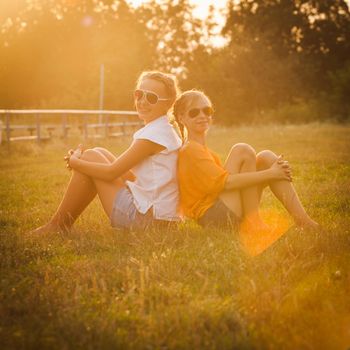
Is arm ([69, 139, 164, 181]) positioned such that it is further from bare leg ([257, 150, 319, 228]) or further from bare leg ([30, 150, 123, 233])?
bare leg ([257, 150, 319, 228])

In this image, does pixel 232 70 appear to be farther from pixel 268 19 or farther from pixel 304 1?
pixel 304 1

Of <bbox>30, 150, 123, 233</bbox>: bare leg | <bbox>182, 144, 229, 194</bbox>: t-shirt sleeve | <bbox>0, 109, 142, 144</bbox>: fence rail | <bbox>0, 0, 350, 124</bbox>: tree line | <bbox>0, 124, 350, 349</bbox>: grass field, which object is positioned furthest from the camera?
<bbox>0, 0, 350, 124</bbox>: tree line

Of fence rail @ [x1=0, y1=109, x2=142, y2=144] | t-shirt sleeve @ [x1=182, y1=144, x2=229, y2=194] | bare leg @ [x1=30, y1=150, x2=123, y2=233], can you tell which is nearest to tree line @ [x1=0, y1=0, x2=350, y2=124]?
fence rail @ [x1=0, y1=109, x2=142, y2=144]

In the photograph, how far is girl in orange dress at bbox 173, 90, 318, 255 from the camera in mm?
4539

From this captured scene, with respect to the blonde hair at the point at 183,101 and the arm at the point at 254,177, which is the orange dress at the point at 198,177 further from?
the blonde hair at the point at 183,101

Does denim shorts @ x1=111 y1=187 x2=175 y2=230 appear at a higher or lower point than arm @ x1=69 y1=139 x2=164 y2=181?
lower

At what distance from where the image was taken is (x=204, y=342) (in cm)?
262

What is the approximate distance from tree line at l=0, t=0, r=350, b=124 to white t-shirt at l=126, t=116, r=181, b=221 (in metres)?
29.9

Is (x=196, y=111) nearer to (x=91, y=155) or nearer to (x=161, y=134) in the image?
(x=161, y=134)

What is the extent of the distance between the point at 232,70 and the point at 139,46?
8.66 metres

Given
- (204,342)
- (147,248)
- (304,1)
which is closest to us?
(204,342)

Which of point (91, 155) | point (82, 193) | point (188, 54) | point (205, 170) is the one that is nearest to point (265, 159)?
point (205, 170)

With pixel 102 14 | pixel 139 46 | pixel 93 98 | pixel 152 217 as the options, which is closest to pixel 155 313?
pixel 152 217

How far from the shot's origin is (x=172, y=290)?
3.25m
